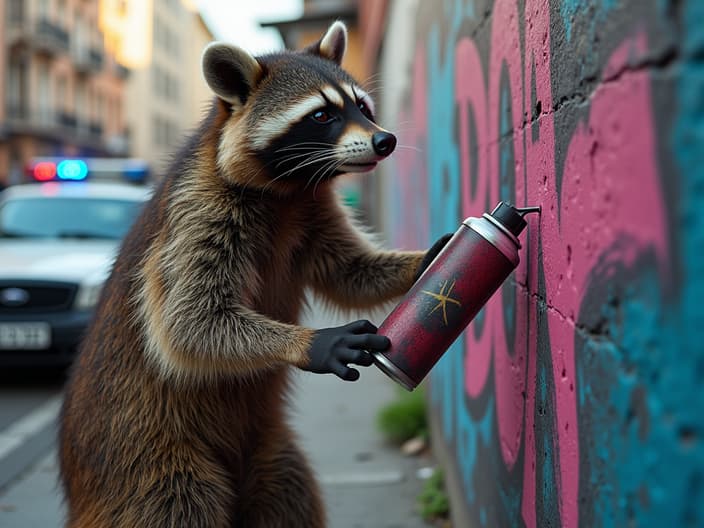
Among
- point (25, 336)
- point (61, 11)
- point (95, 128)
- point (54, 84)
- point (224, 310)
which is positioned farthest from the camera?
point (95, 128)

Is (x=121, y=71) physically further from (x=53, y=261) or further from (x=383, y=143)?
(x=383, y=143)

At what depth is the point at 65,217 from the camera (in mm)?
8289

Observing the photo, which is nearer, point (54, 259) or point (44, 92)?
point (54, 259)

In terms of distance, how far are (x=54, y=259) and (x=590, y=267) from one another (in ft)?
21.7

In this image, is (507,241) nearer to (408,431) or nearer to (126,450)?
(126,450)

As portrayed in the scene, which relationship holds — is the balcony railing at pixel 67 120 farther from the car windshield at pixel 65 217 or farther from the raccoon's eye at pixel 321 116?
the raccoon's eye at pixel 321 116

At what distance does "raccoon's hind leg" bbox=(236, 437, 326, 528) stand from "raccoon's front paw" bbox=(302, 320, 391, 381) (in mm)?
769

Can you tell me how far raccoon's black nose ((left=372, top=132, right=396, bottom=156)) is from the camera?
2.38 meters

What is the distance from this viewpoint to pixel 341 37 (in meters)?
3.10

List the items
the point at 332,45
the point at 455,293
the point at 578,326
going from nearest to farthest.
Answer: the point at 578,326, the point at 455,293, the point at 332,45

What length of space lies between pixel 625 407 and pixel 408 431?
414 centimetres

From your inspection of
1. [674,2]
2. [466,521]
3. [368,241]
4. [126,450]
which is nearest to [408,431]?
[466,521]

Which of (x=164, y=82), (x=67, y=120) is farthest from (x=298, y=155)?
(x=164, y=82)

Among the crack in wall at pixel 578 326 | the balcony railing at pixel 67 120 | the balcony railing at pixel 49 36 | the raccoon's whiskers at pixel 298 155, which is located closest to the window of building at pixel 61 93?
the balcony railing at pixel 67 120
